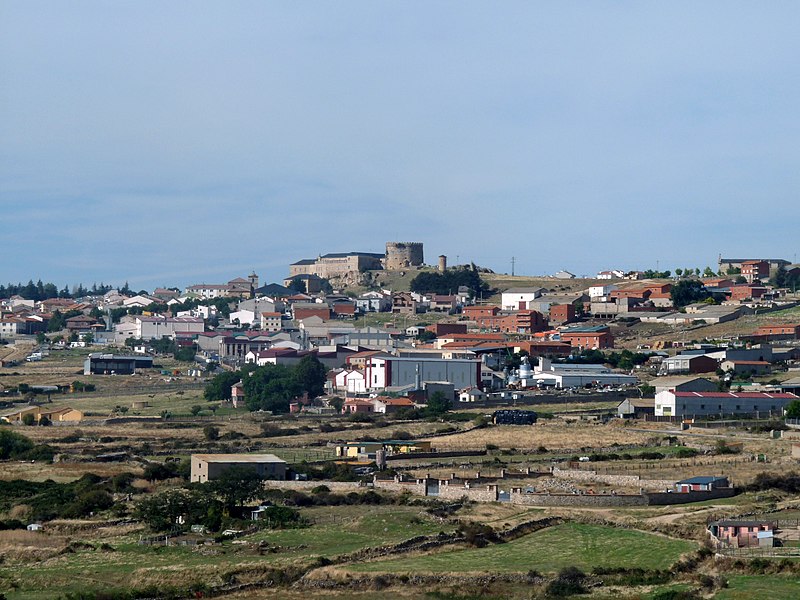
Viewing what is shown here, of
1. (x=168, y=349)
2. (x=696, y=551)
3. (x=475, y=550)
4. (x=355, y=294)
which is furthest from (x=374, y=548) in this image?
(x=355, y=294)

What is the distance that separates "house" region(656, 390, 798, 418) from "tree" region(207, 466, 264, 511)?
2311cm

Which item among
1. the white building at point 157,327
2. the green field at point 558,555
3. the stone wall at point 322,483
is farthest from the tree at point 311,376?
the green field at point 558,555

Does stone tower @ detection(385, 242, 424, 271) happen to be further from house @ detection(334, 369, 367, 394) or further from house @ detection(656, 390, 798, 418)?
house @ detection(656, 390, 798, 418)

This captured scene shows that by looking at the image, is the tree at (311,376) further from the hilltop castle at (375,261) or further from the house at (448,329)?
the hilltop castle at (375,261)

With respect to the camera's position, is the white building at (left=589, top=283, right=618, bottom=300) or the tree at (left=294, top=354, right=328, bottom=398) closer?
the tree at (left=294, top=354, right=328, bottom=398)

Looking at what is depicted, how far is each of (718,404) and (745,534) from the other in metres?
25.9

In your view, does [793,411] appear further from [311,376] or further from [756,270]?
[756,270]

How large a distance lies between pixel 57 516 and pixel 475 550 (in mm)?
12668

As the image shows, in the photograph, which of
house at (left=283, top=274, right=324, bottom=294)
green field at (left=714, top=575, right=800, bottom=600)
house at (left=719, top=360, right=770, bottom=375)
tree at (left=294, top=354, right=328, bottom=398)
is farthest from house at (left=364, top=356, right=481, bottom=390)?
house at (left=283, top=274, right=324, bottom=294)

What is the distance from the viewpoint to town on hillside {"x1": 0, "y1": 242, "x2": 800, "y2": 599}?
3322cm

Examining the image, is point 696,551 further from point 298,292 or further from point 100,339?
point 298,292

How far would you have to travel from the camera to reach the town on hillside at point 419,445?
33219 millimetres

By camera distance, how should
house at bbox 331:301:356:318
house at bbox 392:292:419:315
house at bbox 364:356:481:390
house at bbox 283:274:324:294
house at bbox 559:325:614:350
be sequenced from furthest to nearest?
house at bbox 283:274:324:294, house at bbox 392:292:419:315, house at bbox 331:301:356:318, house at bbox 559:325:614:350, house at bbox 364:356:481:390

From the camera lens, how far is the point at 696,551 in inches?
1304
